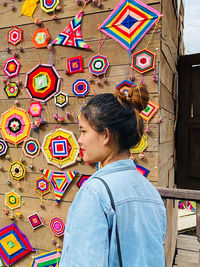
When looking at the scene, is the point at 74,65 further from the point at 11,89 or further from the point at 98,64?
the point at 11,89

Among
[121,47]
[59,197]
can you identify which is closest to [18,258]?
[59,197]

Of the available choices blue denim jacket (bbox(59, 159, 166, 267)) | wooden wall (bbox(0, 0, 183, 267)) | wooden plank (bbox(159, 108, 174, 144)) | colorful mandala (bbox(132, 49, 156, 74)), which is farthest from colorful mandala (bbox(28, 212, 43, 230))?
colorful mandala (bbox(132, 49, 156, 74))

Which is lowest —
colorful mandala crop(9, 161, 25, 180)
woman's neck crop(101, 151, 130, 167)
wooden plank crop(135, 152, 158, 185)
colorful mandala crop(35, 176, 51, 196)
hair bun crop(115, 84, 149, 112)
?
colorful mandala crop(35, 176, 51, 196)

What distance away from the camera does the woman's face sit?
2.68 ft

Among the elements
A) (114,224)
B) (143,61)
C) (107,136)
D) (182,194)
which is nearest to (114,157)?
(107,136)

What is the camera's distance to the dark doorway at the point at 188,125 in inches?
86.6

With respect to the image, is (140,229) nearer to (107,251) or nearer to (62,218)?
(107,251)

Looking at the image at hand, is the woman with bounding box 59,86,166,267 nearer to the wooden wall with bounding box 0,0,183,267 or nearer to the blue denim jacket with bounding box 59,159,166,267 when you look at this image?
the blue denim jacket with bounding box 59,159,166,267

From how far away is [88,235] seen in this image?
66 cm

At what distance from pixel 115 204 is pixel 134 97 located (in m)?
0.36

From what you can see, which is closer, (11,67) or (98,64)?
(98,64)

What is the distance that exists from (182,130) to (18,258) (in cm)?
172

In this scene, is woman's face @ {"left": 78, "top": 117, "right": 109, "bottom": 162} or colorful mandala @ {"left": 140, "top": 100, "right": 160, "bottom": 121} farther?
colorful mandala @ {"left": 140, "top": 100, "right": 160, "bottom": 121}

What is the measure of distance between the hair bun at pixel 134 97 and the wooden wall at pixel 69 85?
2.22 ft
